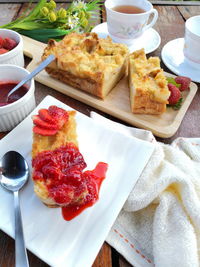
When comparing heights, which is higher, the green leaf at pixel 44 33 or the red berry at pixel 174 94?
the green leaf at pixel 44 33

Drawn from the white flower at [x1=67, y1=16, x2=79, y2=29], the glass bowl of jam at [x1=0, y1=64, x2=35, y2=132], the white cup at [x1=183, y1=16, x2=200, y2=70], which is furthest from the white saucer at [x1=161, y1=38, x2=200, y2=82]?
the glass bowl of jam at [x1=0, y1=64, x2=35, y2=132]

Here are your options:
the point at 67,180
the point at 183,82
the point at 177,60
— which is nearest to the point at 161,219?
the point at 67,180

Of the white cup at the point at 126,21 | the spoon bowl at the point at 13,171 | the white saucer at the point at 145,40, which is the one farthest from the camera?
the white saucer at the point at 145,40

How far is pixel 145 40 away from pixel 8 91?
145cm

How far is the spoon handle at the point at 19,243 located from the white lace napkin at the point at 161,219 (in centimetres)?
39

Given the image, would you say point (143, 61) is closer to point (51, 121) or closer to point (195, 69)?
point (195, 69)

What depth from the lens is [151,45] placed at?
2.36 m

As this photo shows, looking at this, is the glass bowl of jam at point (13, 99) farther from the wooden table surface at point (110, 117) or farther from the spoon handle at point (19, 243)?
the spoon handle at point (19, 243)

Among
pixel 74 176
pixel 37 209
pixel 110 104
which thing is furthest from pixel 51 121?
pixel 110 104

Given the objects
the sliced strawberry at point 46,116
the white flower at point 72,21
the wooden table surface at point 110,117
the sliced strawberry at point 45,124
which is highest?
the white flower at point 72,21

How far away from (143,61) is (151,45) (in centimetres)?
57

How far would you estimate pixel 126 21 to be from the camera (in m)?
2.11

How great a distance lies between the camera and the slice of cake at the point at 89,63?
71.2 inches

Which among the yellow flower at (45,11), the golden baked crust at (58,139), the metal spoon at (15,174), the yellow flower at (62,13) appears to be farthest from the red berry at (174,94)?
the yellow flower at (45,11)
